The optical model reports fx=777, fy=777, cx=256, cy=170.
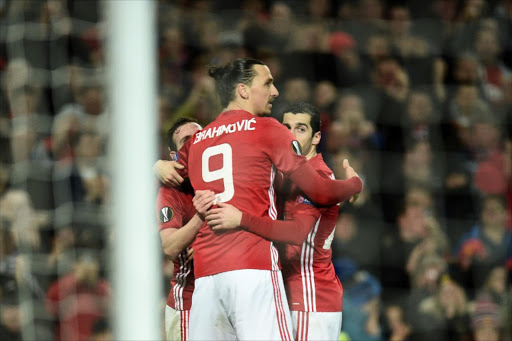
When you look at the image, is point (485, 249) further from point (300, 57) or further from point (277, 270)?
point (277, 270)

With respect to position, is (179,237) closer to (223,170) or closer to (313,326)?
(223,170)

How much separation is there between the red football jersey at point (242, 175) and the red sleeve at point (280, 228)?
29 mm

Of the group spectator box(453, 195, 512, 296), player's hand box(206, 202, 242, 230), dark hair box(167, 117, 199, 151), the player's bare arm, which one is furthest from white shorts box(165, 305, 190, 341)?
spectator box(453, 195, 512, 296)

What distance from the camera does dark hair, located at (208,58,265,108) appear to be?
2854 millimetres

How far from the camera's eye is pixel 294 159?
2693 mm

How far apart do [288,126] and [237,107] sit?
0.27m

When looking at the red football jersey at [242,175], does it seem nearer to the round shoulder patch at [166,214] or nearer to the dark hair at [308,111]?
the round shoulder patch at [166,214]

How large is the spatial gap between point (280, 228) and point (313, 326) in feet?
1.54

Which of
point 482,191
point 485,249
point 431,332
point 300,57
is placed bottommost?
point 431,332

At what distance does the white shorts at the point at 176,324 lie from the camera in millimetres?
3039

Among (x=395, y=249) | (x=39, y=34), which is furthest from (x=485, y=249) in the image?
(x=39, y=34)

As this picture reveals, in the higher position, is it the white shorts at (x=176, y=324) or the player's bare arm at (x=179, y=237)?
the player's bare arm at (x=179, y=237)

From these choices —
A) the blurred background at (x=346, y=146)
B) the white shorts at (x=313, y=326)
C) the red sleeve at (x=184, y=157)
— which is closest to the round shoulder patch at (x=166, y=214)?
the red sleeve at (x=184, y=157)

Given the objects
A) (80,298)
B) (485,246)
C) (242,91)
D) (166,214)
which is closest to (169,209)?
(166,214)
